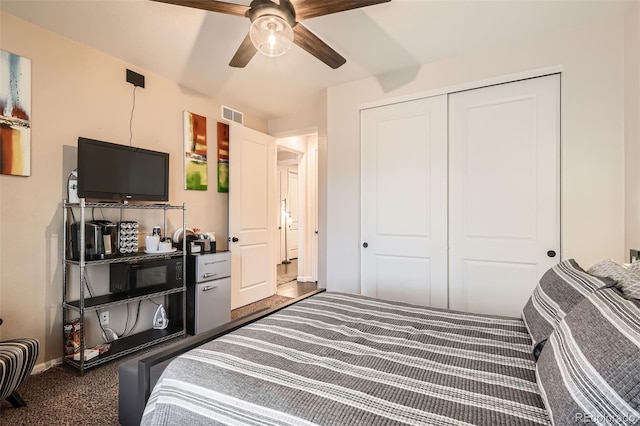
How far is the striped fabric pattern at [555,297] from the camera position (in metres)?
1.20

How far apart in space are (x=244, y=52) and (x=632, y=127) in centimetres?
272

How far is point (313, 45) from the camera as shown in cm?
203

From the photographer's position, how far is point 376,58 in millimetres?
2838

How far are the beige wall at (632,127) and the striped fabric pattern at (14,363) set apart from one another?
384 centimetres

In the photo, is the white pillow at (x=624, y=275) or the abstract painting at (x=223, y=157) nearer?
the white pillow at (x=624, y=275)

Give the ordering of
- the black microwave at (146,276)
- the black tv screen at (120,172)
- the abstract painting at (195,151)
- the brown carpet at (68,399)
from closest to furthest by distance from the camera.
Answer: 1. the brown carpet at (68,399)
2. the black tv screen at (120,172)
3. the black microwave at (146,276)
4. the abstract painting at (195,151)

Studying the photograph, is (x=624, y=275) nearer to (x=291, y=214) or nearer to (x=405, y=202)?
(x=405, y=202)

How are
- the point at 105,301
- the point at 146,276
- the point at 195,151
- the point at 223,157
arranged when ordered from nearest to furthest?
the point at 105,301 → the point at 146,276 → the point at 195,151 → the point at 223,157

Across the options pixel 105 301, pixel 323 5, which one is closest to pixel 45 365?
pixel 105 301

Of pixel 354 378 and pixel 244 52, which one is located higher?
pixel 244 52

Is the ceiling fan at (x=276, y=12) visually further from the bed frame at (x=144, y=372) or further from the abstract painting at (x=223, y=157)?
the abstract painting at (x=223, y=157)

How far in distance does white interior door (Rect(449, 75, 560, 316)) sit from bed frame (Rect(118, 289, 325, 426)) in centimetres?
207

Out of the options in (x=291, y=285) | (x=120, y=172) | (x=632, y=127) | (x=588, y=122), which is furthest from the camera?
→ (x=291, y=285)

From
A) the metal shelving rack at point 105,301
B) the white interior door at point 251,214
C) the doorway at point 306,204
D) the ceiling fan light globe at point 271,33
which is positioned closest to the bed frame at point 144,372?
the metal shelving rack at point 105,301
